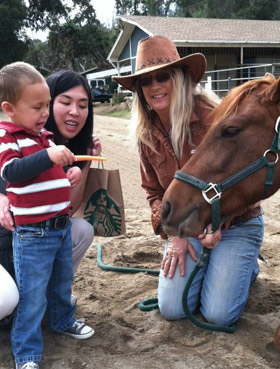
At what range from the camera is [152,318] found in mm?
2809

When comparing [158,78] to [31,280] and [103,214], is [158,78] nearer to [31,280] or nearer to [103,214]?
[103,214]

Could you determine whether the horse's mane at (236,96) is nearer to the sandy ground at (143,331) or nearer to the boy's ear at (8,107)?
the boy's ear at (8,107)

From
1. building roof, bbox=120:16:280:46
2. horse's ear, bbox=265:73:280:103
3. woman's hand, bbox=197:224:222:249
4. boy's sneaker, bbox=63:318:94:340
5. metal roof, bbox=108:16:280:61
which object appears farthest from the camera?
building roof, bbox=120:16:280:46

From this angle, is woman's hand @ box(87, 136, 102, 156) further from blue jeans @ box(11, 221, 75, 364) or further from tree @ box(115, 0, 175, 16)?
tree @ box(115, 0, 175, 16)

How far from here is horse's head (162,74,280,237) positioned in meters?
2.00

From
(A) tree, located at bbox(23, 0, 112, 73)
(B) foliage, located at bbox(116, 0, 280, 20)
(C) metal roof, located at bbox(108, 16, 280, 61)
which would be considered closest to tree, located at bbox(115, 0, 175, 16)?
(B) foliage, located at bbox(116, 0, 280, 20)

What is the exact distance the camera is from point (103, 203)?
3006mm

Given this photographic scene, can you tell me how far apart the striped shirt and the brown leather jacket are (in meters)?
0.95

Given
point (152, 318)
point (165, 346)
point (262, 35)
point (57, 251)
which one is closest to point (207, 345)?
point (165, 346)

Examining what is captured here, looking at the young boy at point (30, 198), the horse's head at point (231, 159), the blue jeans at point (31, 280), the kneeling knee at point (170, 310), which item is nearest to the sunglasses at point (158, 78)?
the horse's head at point (231, 159)

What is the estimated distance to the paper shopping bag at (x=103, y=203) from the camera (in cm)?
297

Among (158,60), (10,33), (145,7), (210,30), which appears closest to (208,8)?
(145,7)

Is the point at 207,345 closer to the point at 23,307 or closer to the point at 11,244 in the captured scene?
the point at 23,307

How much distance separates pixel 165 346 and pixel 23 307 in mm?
885
